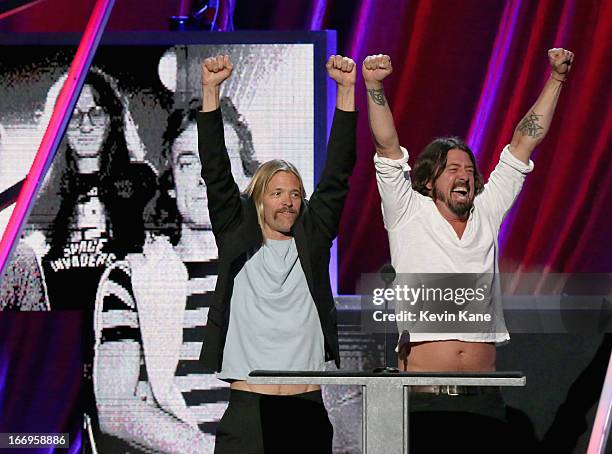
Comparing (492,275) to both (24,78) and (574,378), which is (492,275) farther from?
(24,78)

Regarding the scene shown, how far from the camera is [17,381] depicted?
152 inches

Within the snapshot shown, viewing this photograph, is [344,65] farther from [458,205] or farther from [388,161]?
[458,205]

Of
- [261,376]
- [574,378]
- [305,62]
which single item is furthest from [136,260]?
[261,376]

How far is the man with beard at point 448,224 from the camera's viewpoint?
3051mm

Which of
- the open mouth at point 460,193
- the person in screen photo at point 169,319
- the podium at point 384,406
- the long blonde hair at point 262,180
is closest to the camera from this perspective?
the podium at point 384,406

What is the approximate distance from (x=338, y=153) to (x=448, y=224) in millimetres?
382

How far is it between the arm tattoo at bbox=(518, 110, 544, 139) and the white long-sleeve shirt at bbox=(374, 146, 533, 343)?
8.7 inches

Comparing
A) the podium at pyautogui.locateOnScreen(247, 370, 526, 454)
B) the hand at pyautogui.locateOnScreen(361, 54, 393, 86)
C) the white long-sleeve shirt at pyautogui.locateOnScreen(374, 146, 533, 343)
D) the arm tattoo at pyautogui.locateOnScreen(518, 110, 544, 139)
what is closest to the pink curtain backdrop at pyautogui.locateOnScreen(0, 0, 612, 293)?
the arm tattoo at pyautogui.locateOnScreen(518, 110, 544, 139)

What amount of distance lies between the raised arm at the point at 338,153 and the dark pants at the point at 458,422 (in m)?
0.52

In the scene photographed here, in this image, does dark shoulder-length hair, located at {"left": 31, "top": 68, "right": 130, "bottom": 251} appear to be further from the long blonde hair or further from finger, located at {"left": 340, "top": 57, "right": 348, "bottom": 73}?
finger, located at {"left": 340, "top": 57, "right": 348, "bottom": 73}

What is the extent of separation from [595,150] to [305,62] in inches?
41.6

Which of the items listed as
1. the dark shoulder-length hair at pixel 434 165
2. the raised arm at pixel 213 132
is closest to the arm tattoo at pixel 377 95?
the dark shoulder-length hair at pixel 434 165

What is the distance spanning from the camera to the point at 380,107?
3.07m

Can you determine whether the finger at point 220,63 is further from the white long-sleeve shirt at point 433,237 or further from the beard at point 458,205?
the beard at point 458,205
